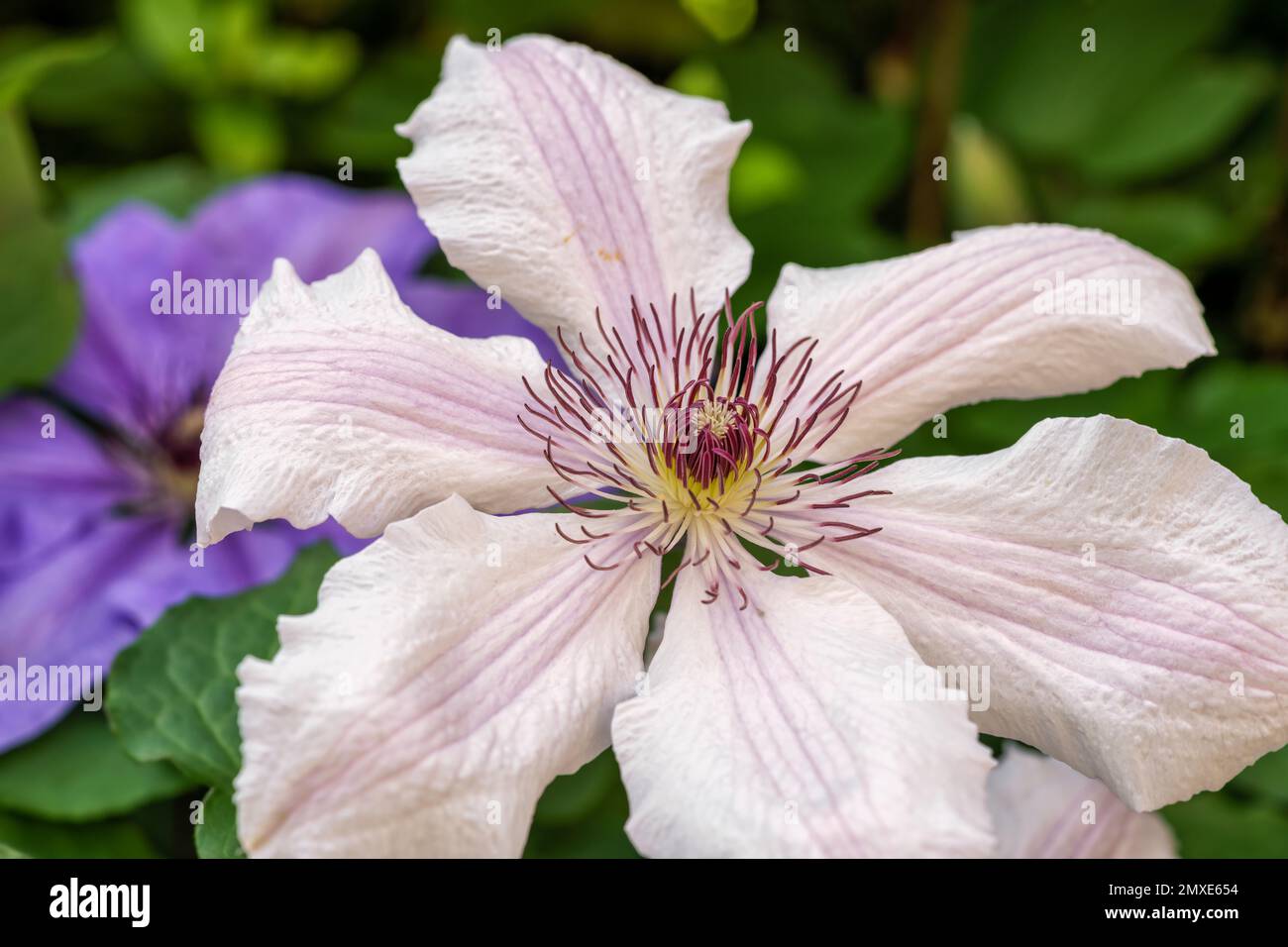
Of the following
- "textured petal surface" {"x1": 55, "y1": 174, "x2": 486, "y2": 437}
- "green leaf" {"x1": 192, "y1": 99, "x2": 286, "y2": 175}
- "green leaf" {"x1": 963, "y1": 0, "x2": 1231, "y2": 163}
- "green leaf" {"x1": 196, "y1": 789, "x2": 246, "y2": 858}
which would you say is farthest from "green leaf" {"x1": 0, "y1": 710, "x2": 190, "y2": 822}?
"green leaf" {"x1": 963, "y1": 0, "x2": 1231, "y2": 163}

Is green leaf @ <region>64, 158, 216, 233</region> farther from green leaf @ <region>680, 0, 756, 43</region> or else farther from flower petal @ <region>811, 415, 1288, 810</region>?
flower petal @ <region>811, 415, 1288, 810</region>

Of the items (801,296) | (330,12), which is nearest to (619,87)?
(801,296)

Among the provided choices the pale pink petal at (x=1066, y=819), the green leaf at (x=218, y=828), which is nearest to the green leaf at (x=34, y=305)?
the green leaf at (x=218, y=828)

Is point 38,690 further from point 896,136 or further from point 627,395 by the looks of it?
point 896,136

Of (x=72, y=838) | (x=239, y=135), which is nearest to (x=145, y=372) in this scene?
(x=239, y=135)

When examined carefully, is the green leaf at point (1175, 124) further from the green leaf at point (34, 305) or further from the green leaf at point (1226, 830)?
the green leaf at point (34, 305)
